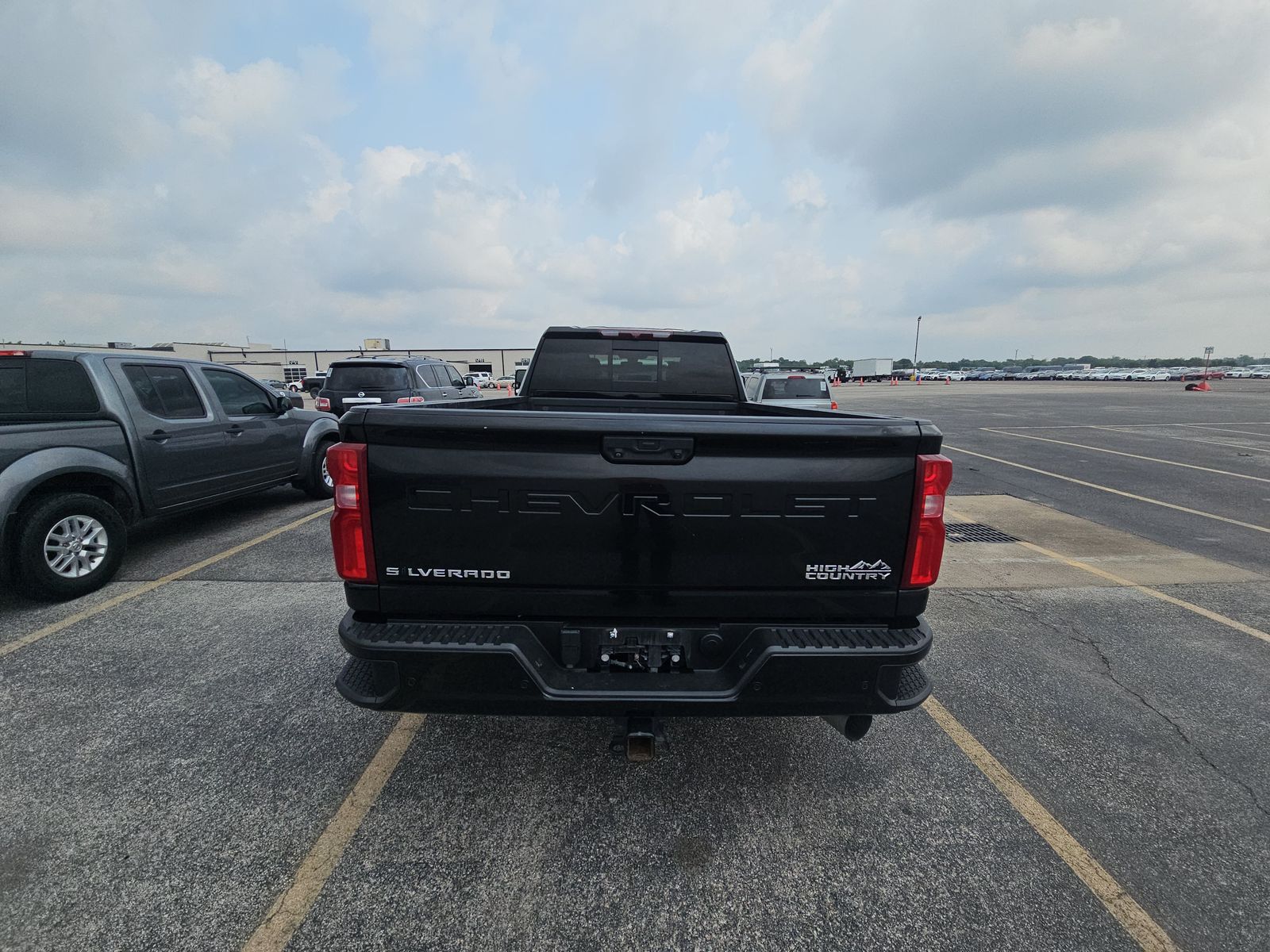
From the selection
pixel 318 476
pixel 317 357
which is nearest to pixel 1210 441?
pixel 318 476

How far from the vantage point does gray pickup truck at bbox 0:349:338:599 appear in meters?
4.29

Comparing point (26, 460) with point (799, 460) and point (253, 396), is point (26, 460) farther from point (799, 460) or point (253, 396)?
point (799, 460)

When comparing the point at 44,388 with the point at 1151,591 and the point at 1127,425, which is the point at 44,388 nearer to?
the point at 1151,591

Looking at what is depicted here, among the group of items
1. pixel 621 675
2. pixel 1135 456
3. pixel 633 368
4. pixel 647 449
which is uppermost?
pixel 633 368

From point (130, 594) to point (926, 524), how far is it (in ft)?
19.3

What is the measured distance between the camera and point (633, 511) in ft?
6.85

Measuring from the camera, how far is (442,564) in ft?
6.96

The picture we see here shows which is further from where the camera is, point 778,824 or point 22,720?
point 22,720

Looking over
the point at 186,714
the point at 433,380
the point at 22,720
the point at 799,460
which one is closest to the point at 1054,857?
the point at 799,460

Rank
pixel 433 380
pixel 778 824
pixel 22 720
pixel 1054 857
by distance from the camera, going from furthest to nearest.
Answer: pixel 433 380
pixel 22 720
pixel 778 824
pixel 1054 857

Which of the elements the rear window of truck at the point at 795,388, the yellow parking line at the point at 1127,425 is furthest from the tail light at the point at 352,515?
the yellow parking line at the point at 1127,425

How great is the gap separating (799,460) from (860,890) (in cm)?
161

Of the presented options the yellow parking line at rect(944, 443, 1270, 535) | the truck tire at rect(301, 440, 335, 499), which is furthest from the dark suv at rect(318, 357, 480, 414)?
the yellow parking line at rect(944, 443, 1270, 535)

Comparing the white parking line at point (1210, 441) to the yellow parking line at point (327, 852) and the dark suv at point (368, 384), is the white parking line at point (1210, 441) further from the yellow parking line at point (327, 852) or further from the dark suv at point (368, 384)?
the dark suv at point (368, 384)
